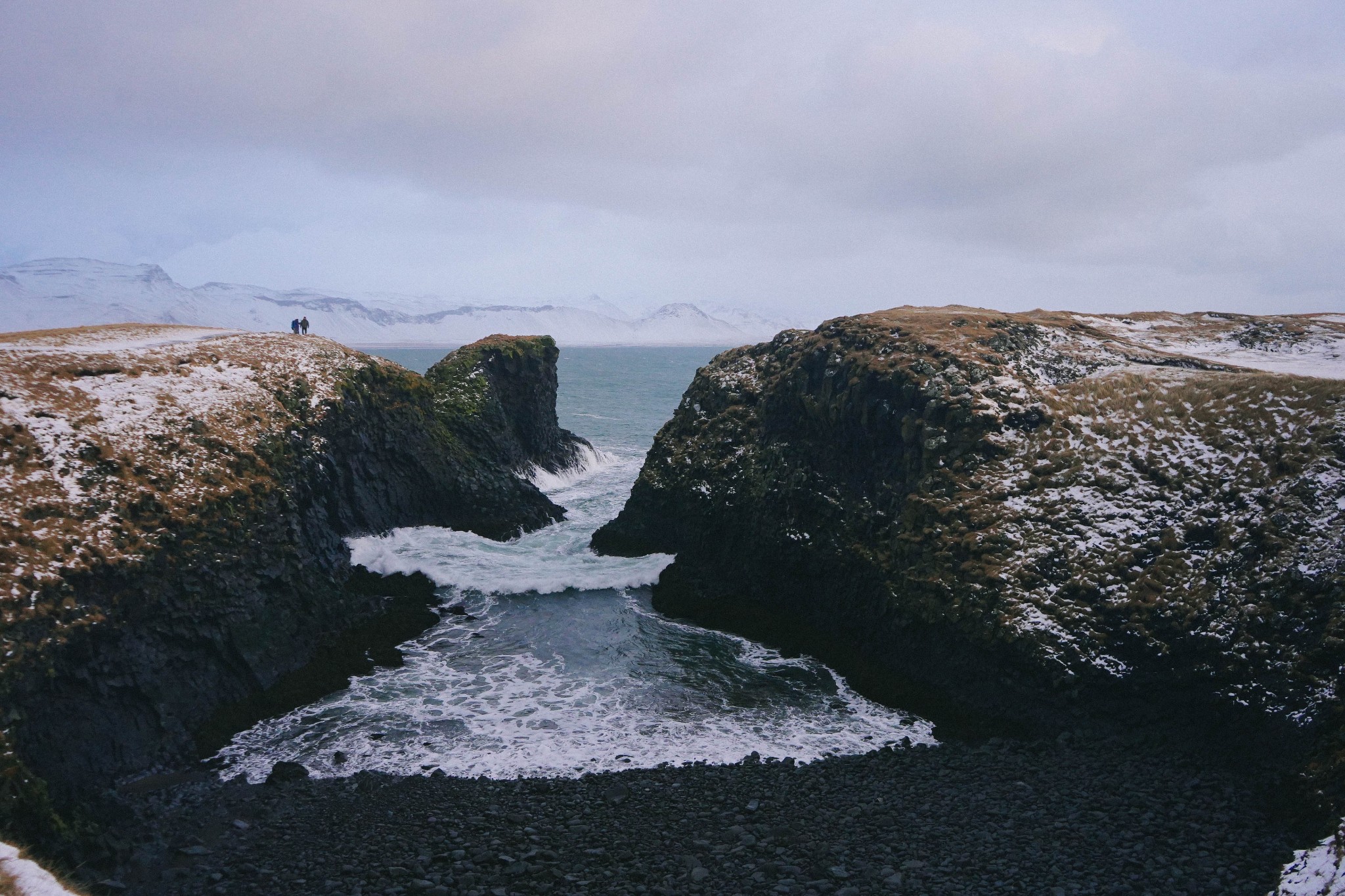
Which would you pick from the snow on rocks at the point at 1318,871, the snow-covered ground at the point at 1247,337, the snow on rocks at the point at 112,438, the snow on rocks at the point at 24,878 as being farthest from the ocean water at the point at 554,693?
the snow-covered ground at the point at 1247,337

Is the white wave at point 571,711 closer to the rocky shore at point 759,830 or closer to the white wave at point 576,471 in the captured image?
the rocky shore at point 759,830

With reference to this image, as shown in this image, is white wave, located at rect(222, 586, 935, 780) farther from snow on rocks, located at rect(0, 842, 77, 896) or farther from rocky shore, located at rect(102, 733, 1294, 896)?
snow on rocks, located at rect(0, 842, 77, 896)

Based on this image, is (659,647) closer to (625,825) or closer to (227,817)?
(625,825)

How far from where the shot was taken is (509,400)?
176ft

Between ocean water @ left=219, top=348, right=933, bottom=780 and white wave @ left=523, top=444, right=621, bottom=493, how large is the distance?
13.9 m

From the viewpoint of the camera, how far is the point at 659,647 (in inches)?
1187

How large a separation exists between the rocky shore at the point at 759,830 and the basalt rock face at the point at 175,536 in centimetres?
288

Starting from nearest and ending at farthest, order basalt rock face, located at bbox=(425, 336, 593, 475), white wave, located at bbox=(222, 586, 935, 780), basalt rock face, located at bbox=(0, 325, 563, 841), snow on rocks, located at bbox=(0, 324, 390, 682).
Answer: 1. basalt rock face, located at bbox=(0, 325, 563, 841)
2. snow on rocks, located at bbox=(0, 324, 390, 682)
3. white wave, located at bbox=(222, 586, 935, 780)
4. basalt rock face, located at bbox=(425, 336, 593, 475)

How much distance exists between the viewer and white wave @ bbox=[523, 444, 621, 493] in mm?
54125

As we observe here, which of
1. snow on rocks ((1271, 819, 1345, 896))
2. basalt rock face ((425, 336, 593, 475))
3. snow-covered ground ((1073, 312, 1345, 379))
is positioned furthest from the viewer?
basalt rock face ((425, 336, 593, 475))

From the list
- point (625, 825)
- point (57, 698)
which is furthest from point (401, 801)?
point (57, 698)

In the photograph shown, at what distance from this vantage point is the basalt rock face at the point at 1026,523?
2088cm

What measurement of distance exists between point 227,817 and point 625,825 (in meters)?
9.84

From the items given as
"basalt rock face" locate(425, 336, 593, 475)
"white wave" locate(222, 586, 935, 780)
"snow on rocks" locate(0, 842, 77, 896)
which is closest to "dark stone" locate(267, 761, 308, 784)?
"white wave" locate(222, 586, 935, 780)
